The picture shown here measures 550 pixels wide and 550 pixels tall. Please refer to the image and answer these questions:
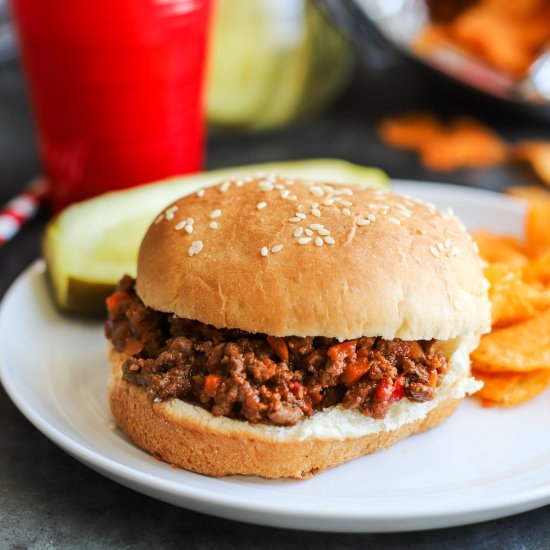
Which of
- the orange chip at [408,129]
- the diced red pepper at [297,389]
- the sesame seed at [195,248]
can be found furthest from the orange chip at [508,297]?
the orange chip at [408,129]

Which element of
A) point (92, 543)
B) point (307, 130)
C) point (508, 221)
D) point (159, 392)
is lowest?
point (307, 130)

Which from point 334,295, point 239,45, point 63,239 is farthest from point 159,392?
point 239,45

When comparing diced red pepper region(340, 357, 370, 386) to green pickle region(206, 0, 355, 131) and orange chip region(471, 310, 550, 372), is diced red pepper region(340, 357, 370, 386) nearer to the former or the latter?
orange chip region(471, 310, 550, 372)

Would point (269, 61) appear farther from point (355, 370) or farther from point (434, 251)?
point (355, 370)

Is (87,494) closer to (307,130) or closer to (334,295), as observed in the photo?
(334,295)

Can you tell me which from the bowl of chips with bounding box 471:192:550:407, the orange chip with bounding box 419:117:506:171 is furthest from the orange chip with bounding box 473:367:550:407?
the orange chip with bounding box 419:117:506:171

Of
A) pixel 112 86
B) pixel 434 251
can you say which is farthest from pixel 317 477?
pixel 112 86

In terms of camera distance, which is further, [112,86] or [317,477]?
[112,86]
